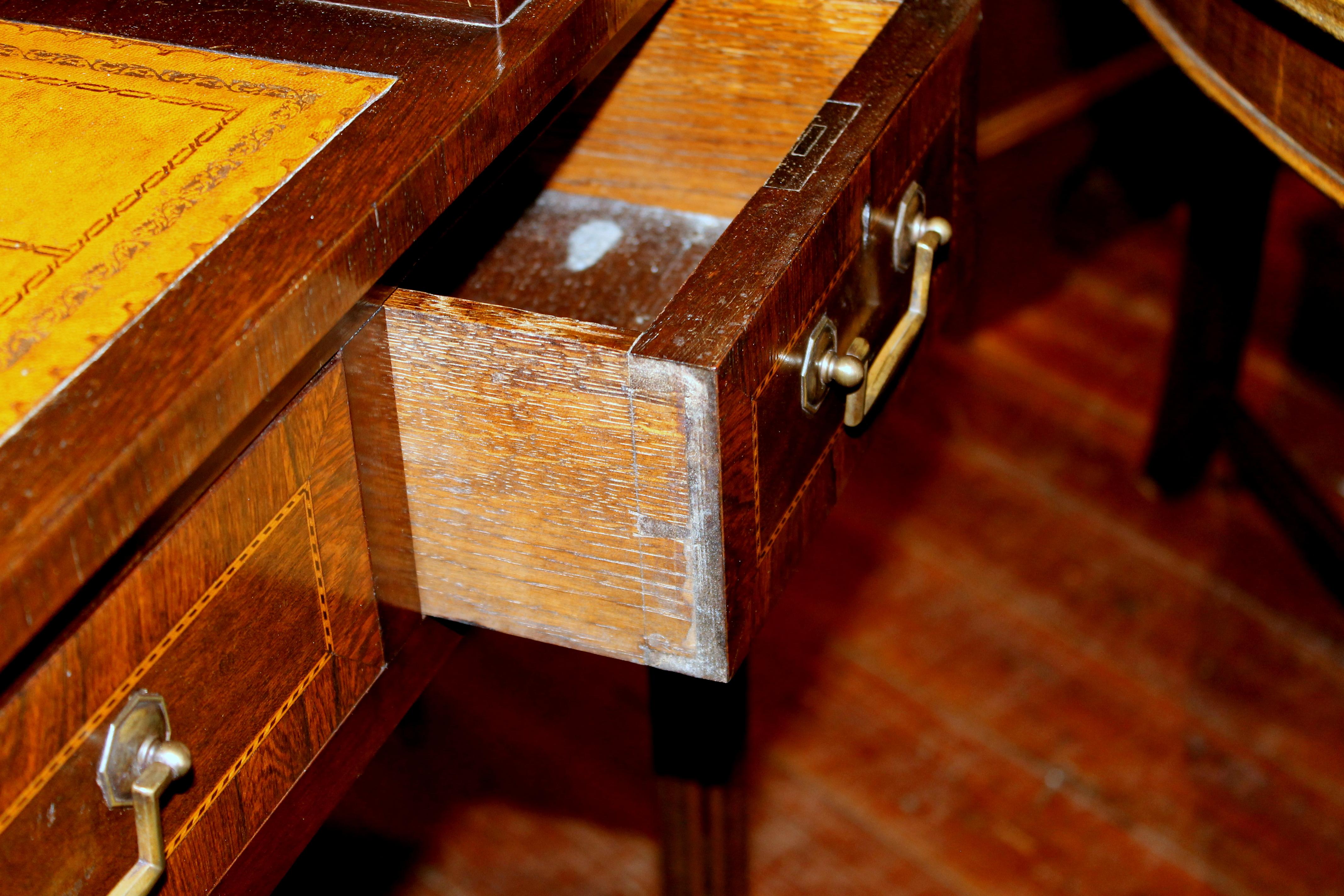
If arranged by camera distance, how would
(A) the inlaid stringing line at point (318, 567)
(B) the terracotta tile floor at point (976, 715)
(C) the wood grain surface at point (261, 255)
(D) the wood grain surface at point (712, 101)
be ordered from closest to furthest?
(C) the wood grain surface at point (261, 255), (A) the inlaid stringing line at point (318, 567), (D) the wood grain surface at point (712, 101), (B) the terracotta tile floor at point (976, 715)

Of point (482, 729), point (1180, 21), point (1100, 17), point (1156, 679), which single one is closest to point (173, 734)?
point (1180, 21)

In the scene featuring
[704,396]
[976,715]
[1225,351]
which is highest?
[704,396]

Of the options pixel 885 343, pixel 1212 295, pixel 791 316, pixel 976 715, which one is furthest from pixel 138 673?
pixel 1212 295

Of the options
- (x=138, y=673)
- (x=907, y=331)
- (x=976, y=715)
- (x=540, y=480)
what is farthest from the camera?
(x=976, y=715)

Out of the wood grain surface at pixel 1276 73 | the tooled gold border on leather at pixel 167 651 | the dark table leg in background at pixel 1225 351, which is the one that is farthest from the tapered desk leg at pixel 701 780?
the dark table leg in background at pixel 1225 351

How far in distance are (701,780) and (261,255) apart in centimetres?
47

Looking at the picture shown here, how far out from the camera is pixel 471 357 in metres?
0.52

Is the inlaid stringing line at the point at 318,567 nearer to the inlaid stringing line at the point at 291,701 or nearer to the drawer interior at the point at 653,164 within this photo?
the inlaid stringing line at the point at 291,701

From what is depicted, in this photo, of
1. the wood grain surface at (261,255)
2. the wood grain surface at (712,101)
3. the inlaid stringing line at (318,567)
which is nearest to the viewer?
the wood grain surface at (261,255)

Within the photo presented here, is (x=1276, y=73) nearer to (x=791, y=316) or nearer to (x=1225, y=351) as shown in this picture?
(x=791, y=316)

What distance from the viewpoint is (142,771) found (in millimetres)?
440

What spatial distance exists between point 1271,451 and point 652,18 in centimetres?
76

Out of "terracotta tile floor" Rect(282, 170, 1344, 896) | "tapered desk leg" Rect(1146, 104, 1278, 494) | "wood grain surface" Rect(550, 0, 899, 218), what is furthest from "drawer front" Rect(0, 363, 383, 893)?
"tapered desk leg" Rect(1146, 104, 1278, 494)

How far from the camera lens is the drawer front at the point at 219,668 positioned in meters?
0.41
